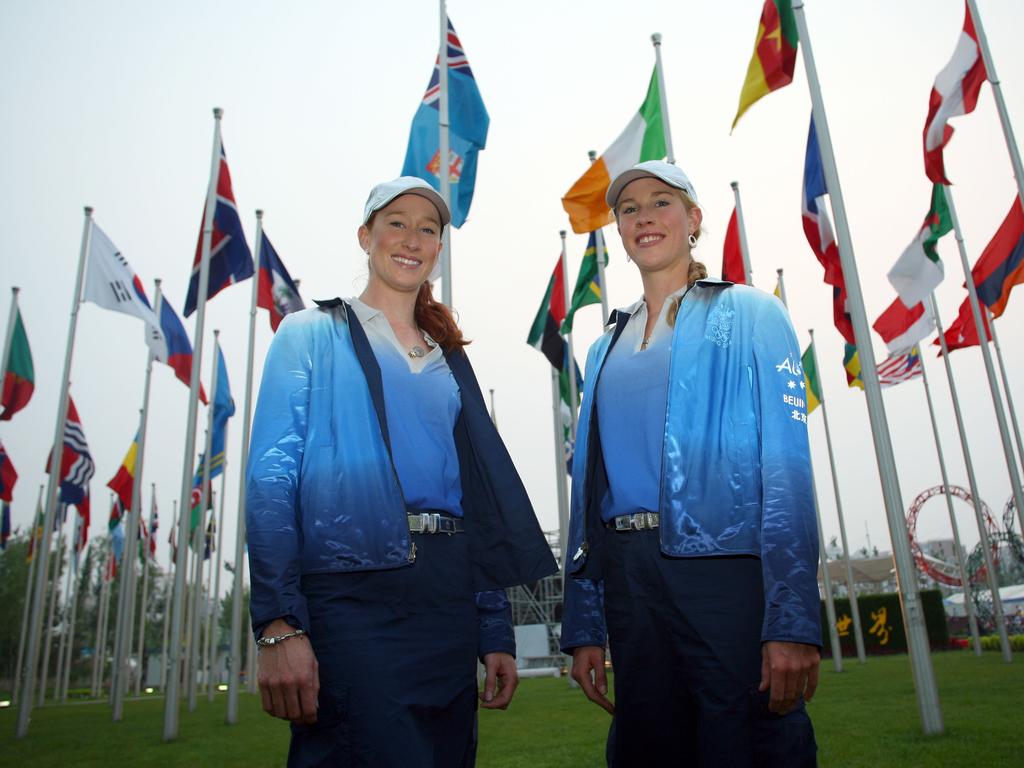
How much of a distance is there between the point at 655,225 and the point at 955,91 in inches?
391

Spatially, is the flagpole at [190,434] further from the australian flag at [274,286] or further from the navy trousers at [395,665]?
the navy trousers at [395,665]

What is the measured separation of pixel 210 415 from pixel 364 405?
17.8 metres

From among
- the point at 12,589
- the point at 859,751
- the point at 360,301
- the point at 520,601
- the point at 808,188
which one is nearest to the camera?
the point at 360,301

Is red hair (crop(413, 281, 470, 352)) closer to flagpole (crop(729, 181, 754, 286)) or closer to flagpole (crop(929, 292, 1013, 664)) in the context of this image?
flagpole (crop(729, 181, 754, 286))

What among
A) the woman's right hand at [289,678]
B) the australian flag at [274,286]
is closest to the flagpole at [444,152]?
the australian flag at [274,286]

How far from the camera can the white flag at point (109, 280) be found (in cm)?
1509

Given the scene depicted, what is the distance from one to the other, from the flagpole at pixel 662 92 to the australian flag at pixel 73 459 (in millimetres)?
13940

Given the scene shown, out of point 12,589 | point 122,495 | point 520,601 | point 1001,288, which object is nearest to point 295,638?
point 1001,288

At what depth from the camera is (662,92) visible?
11.6 metres

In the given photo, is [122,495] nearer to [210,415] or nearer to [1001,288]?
[210,415]

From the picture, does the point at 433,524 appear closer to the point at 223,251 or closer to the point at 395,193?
the point at 395,193

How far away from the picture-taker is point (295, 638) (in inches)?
88.9

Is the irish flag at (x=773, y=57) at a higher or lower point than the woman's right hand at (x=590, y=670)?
higher

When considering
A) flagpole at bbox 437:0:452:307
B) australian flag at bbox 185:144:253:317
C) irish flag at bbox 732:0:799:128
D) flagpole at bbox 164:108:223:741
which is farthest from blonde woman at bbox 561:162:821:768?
australian flag at bbox 185:144:253:317
